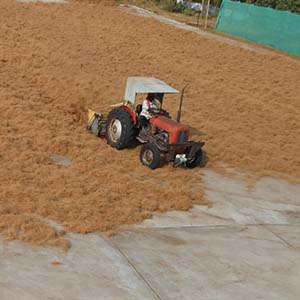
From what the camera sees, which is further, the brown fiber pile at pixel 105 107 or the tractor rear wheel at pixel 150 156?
the tractor rear wheel at pixel 150 156

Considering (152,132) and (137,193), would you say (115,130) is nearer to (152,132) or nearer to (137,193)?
(152,132)

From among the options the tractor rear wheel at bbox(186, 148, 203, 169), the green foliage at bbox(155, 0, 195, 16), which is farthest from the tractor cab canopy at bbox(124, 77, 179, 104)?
the green foliage at bbox(155, 0, 195, 16)

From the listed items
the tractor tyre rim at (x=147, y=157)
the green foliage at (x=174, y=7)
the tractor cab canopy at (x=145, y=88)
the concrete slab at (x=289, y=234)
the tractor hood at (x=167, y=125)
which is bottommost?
the concrete slab at (x=289, y=234)

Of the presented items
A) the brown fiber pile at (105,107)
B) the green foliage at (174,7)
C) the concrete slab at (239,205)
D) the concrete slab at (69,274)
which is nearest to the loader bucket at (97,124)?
the brown fiber pile at (105,107)

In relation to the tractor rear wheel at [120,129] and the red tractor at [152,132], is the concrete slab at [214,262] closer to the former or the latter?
the red tractor at [152,132]

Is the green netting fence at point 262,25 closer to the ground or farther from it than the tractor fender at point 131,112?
farther from it

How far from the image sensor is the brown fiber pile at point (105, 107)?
777cm

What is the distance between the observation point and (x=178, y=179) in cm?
927

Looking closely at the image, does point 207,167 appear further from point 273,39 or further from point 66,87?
point 273,39

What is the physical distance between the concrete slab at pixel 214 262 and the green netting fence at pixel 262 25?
733 inches

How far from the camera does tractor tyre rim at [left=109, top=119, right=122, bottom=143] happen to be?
33.1 ft

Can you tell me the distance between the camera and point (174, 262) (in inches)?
262

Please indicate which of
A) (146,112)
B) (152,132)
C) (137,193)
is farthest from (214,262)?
(146,112)

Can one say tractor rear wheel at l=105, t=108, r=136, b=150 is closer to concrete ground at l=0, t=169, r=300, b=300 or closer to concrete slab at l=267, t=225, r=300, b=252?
concrete ground at l=0, t=169, r=300, b=300
